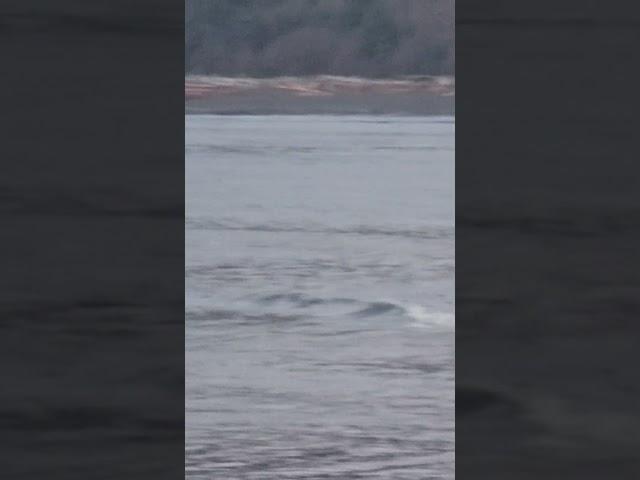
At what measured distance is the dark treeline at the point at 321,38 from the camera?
92.1ft

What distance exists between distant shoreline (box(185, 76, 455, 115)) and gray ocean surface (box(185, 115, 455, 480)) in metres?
4.41

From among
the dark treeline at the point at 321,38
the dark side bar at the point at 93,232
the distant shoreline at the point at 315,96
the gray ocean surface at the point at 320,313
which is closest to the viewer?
the dark side bar at the point at 93,232

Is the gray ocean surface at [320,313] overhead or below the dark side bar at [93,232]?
below

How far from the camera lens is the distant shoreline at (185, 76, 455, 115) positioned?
1085 inches

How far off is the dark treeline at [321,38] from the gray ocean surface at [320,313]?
5241mm

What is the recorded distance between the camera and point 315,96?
2806 centimetres

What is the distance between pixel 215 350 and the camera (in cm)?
997
